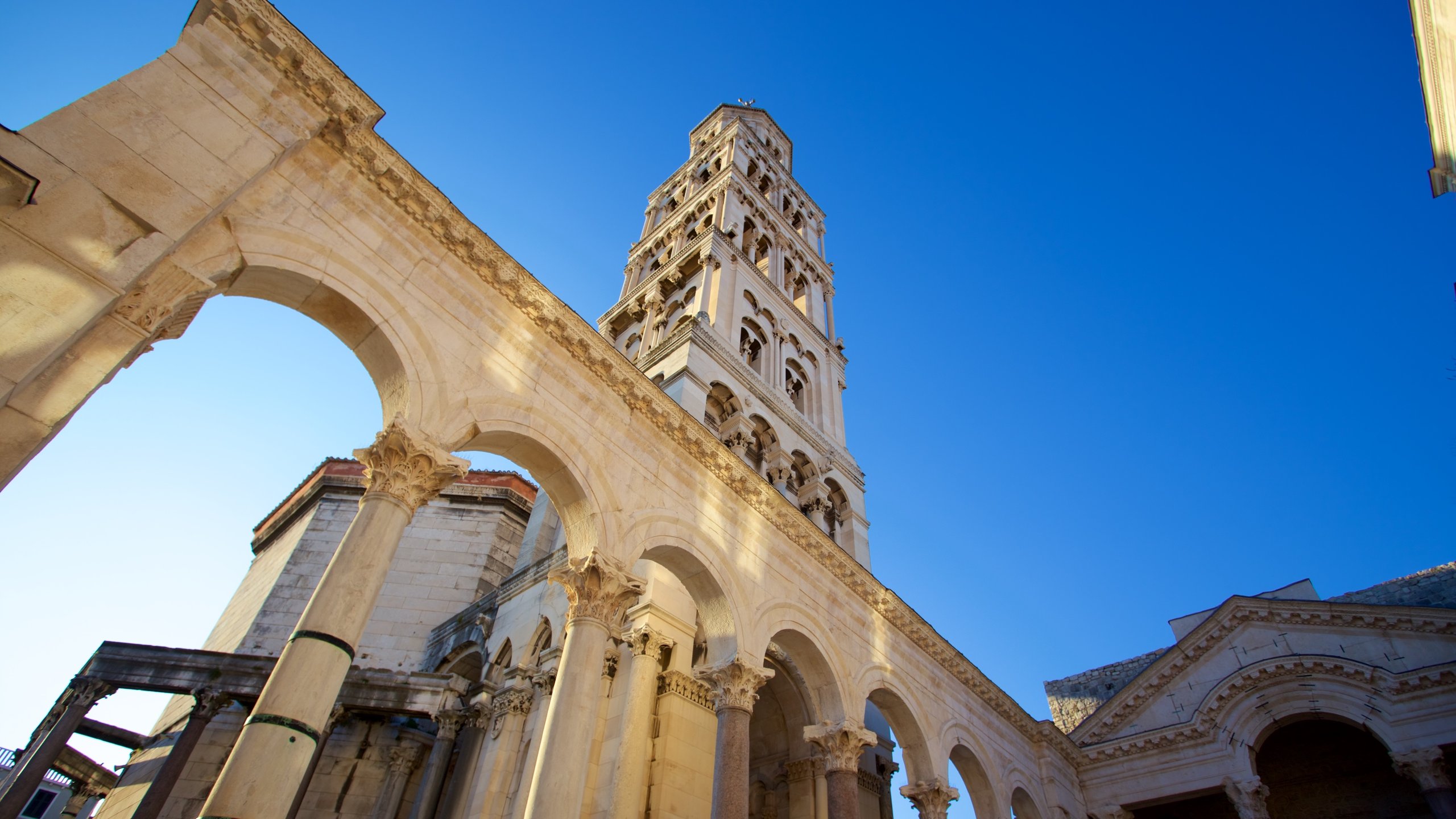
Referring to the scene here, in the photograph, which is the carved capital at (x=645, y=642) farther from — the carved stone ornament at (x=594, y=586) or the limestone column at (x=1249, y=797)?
the limestone column at (x=1249, y=797)

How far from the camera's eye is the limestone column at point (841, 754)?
1175 cm

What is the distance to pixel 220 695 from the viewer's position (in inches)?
559

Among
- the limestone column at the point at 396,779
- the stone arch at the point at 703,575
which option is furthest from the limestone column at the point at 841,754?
the limestone column at the point at 396,779

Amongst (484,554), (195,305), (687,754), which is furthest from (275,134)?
(484,554)

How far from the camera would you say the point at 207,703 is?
1409cm

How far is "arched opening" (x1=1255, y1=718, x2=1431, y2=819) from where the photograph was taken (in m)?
18.8

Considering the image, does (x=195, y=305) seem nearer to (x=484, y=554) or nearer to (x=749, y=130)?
(x=484, y=554)

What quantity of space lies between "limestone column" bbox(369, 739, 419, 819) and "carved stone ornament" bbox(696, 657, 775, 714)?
28.1ft

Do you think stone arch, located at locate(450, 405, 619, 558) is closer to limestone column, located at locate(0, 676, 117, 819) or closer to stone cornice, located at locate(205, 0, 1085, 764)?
stone cornice, located at locate(205, 0, 1085, 764)

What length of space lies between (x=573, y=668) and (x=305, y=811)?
1020cm

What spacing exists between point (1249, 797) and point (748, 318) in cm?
1690

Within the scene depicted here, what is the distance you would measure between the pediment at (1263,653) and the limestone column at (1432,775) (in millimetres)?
1563

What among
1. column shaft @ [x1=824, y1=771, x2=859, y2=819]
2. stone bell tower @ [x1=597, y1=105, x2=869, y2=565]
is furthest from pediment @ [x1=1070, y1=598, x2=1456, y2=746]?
column shaft @ [x1=824, y1=771, x2=859, y2=819]

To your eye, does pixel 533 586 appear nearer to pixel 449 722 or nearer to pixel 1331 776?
pixel 449 722
